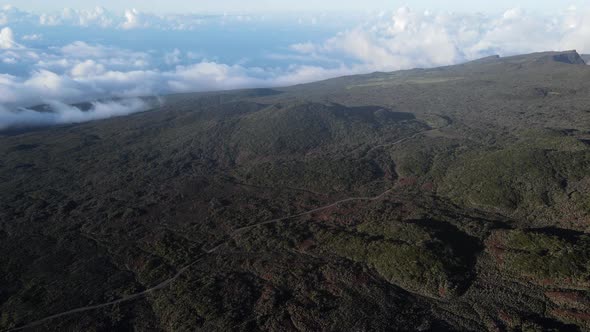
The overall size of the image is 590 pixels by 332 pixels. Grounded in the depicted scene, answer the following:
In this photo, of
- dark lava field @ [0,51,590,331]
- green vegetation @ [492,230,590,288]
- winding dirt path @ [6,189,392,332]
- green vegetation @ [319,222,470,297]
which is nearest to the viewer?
green vegetation @ [492,230,590,288]

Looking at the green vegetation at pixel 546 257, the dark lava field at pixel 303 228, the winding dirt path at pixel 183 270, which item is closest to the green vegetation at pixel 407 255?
the dark lava field at pixel 303 228

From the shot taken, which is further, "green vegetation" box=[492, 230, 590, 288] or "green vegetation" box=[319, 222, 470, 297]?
"green vegetation" box=[319, 222, 470, 297]

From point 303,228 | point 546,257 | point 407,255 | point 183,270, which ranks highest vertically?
point 546,257

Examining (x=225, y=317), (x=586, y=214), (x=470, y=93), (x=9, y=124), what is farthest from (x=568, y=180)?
(x=9, y=124)

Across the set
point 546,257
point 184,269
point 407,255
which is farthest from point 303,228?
point 546,257

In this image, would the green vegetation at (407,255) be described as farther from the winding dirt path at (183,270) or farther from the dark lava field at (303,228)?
the winding dirt path at (183,270)

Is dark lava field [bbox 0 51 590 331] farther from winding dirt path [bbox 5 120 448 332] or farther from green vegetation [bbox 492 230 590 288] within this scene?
winding dirt path [bbox 5 120 448 332]

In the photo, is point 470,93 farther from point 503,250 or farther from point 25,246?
point 25,246

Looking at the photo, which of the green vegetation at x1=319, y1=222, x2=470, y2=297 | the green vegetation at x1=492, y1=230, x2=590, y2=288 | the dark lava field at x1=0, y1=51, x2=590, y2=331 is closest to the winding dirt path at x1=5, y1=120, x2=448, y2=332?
the dark lava field at x1=0, y1=51, x2=590, y2=331

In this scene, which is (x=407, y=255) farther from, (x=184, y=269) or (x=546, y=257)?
(x=184, y=269)

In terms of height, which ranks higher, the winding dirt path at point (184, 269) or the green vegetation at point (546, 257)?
the green vegetation at point (546, 257)

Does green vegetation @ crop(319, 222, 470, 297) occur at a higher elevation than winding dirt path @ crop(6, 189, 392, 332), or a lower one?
higher
